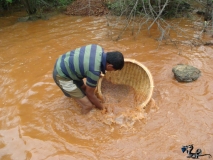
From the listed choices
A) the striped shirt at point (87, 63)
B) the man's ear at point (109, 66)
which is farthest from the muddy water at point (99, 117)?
the man's ear at point (109, 66)

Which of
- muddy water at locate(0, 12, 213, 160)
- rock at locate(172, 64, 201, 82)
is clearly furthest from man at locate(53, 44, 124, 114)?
rock at locate(172, 64, 201, 82)

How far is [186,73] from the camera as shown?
440 centimetres

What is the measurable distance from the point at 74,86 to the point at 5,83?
2.01m

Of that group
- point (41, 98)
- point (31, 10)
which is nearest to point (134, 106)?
point (41, 98)

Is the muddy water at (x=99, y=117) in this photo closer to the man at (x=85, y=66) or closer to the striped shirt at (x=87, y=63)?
the man at (x=85, y=66)

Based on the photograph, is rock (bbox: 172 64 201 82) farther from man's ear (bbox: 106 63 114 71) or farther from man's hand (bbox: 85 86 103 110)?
man's ear (bbox: 106 63 114 71)

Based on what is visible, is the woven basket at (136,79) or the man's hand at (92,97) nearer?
the man's hand at (92,97)

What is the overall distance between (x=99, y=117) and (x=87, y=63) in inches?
44.0

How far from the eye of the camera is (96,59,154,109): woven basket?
3.84 metres

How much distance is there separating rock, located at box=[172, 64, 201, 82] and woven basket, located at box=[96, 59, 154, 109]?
0.79 m

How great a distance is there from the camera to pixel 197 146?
3.17 metres

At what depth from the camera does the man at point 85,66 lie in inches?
117

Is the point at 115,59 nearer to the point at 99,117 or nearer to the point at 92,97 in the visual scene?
the point at 92,97

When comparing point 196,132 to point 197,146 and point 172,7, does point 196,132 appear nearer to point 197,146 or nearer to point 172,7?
point 197,146
